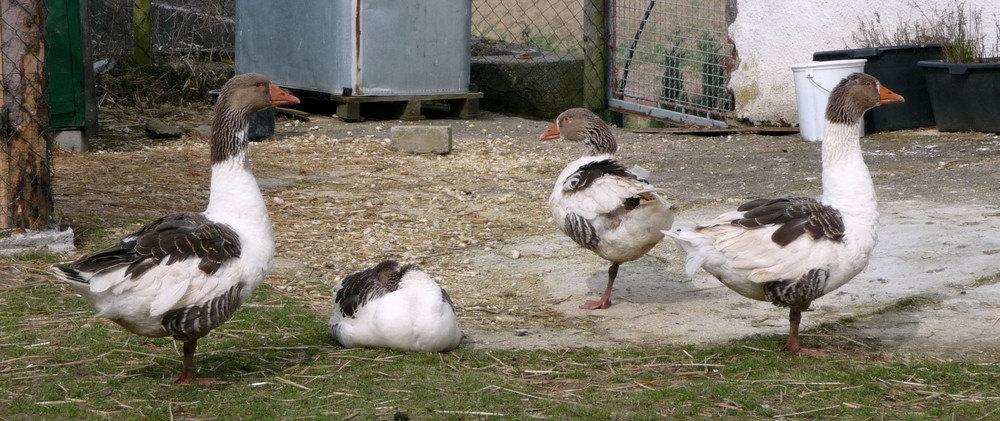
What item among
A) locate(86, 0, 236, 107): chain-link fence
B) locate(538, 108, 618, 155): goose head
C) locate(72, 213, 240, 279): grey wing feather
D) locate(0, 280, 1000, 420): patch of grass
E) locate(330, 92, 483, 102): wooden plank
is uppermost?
locate(86, 0, 236, 107): chain-link fence

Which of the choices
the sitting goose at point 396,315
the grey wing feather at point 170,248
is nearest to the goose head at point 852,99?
the sitting goose at point 396,315

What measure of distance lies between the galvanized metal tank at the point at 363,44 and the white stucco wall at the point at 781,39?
3246mm

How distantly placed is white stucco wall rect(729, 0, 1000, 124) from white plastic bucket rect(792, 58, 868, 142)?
791 millimetres

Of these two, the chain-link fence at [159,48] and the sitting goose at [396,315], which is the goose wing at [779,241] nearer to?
the sitting goose at [396,315]

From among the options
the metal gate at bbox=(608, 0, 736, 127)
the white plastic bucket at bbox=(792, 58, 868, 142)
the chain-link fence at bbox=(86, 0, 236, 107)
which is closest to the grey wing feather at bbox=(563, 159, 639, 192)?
the white plastic bucket at bbox=(792, 58, 868, 142)

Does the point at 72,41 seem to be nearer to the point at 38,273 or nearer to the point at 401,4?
the point at 401,4

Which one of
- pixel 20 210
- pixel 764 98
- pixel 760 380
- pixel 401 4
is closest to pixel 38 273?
pixel 20 210

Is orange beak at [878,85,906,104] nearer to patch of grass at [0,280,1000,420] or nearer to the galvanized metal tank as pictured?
patch of grass at [0,280,1000,420]

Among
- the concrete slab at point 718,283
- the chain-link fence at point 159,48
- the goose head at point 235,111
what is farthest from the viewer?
the chain-link fence at point 159,48

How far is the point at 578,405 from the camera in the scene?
155 inches

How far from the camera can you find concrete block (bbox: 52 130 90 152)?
980cm

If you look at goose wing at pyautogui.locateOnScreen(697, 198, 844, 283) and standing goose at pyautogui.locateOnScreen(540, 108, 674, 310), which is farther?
standing goose at pyautogui.locateOnScreen(540, 108, 674, 310)

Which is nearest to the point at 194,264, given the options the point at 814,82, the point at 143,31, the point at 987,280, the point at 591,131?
the point at 591,131

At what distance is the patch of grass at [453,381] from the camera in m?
3.88
